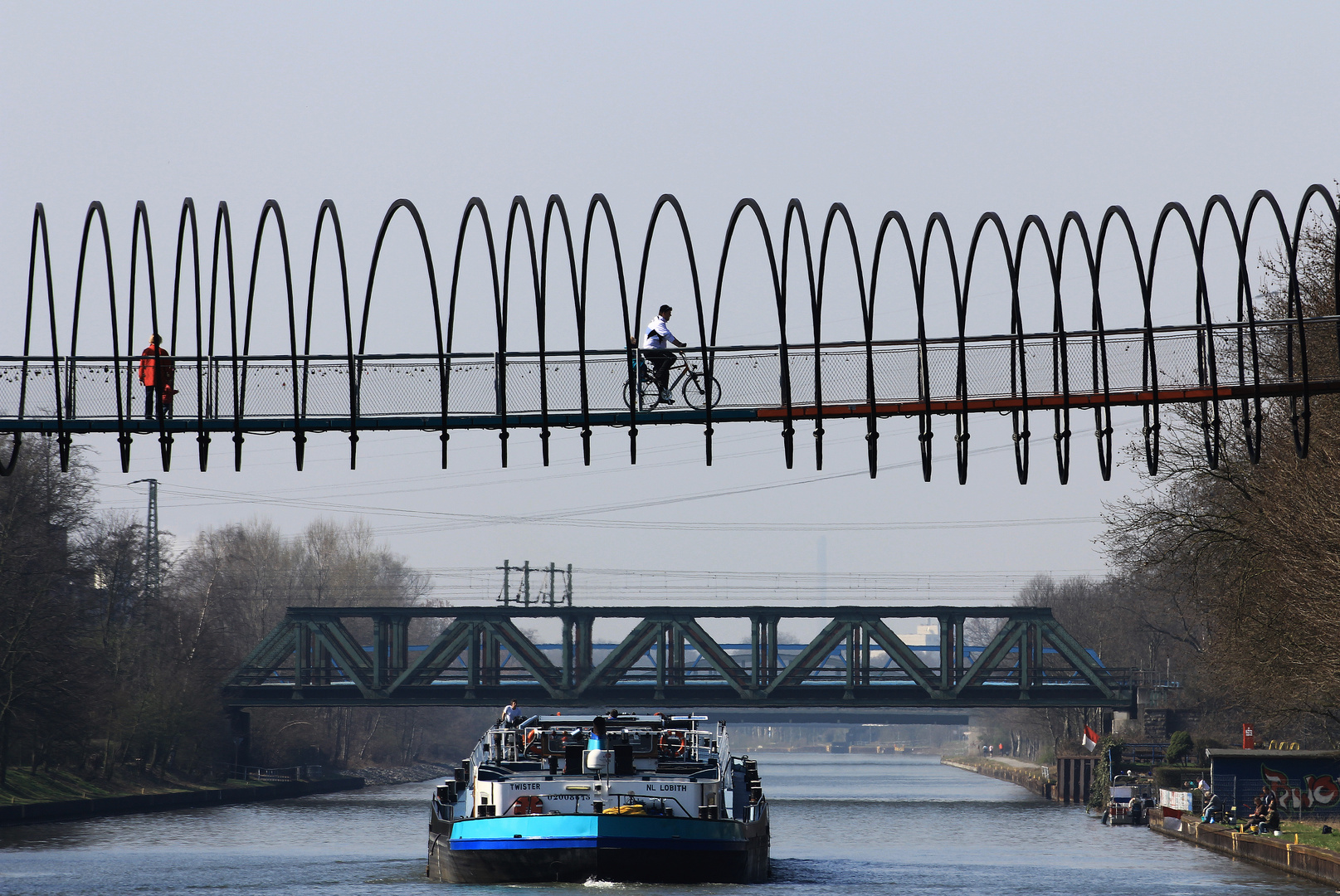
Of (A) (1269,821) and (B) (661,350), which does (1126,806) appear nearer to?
(A) (1269,821)

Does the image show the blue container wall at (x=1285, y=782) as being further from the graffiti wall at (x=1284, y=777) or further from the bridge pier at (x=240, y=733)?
the bridge pier at (x=240, y=733)

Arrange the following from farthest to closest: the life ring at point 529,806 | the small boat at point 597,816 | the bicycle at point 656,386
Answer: the life ring at point 529,806
the small boat at point 597,816
the bicycle at point 656,386

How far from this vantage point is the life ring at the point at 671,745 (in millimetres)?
60094

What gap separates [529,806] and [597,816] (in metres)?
2.79

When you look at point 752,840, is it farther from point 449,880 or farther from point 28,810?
point 28,810

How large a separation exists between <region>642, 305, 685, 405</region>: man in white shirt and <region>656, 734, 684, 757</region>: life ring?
101 ft

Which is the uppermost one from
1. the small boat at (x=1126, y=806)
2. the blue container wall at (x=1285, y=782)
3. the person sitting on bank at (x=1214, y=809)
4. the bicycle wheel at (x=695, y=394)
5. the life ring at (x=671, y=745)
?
the bicycle wheel at (x=695, y=394)

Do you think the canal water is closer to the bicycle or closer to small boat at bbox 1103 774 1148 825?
small boat at bbox 1103 774 1148 825

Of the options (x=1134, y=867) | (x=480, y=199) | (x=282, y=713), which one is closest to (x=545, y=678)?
(x=282, y=713)

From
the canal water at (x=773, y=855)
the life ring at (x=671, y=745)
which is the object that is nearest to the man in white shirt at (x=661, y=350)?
the canal water at (x=773, y=855)

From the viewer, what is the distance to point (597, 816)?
51.9m

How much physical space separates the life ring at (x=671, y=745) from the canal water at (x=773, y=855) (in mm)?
5448

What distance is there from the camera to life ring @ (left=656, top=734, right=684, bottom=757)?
60094 millimetres

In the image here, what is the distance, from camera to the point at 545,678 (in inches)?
4547
